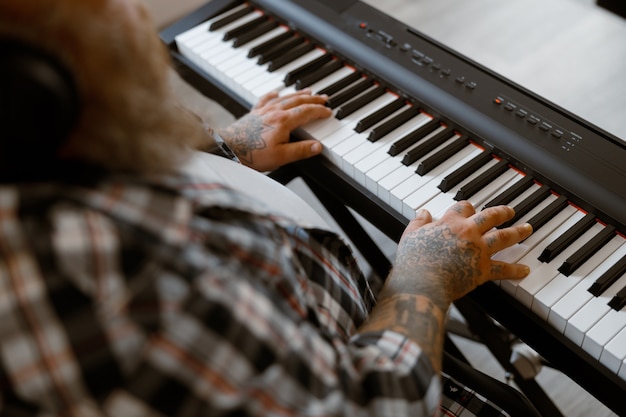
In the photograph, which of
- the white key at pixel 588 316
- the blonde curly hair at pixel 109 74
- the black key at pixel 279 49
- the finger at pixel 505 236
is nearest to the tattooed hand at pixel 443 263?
the finger at pixel 505 236

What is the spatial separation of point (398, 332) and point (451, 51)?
711 mm

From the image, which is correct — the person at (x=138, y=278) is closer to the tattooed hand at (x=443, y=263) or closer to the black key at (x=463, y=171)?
the tattooed hand at (x=443, y=263)

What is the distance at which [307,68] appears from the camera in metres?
1.54

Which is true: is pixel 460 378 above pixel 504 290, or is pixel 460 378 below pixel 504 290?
below

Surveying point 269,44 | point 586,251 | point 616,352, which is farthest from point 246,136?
point 616,352

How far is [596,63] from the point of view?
169 cm

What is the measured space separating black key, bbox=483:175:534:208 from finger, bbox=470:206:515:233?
0.04m

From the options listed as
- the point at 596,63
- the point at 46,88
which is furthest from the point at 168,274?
the point at 596,63

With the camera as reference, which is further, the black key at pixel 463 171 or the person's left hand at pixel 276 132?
the person's left hand at pixel 276 132

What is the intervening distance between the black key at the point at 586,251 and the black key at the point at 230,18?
40.1 inches

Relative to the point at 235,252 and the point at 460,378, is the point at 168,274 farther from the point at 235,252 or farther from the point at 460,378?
the point at 460,378

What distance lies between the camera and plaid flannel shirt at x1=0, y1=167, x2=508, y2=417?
647mm

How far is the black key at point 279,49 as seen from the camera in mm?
1582

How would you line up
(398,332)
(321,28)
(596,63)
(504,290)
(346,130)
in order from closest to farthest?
(398,332), (504,290), (346,130), (321,28), (596,63)
